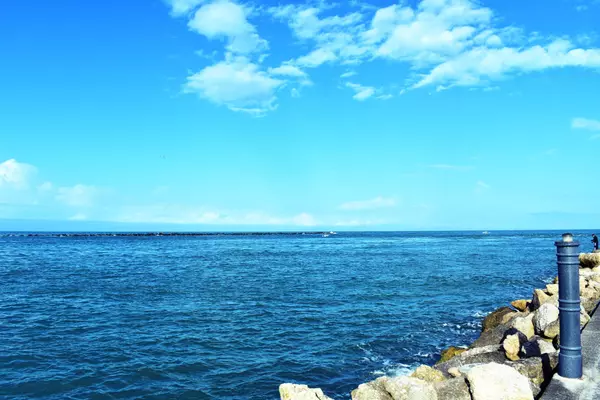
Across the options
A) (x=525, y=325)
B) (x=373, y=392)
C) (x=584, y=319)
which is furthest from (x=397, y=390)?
(x=584, y=319)

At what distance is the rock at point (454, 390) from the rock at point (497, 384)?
0.58 feet

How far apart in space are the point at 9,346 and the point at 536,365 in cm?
1477

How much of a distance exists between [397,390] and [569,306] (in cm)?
292

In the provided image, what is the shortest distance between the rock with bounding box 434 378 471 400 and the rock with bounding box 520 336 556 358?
2348mm

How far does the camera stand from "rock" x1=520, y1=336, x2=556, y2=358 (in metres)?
8.86

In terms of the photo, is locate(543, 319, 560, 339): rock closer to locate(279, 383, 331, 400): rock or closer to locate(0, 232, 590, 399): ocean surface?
locate(0, 232, 590, 399): ocean surface

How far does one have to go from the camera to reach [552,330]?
9898mm

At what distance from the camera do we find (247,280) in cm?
3031

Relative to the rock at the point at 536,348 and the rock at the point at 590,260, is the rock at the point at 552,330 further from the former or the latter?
the rock at the point at 590,260

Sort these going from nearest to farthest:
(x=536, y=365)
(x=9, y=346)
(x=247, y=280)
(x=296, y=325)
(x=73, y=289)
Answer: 1. (x=536, y=365)
2. (x=9, y=346)
3. (x=296, y=325)
4. (x=73, y=289)
5. (x=247, y=280)

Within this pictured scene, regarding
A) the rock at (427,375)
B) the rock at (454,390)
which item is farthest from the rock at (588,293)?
the rock at (454,390)

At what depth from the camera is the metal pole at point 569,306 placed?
643 centimetres

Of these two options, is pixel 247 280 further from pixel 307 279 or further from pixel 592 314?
pixel 592 314

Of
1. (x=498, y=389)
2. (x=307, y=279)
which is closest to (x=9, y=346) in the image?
(x=498, y=389)
